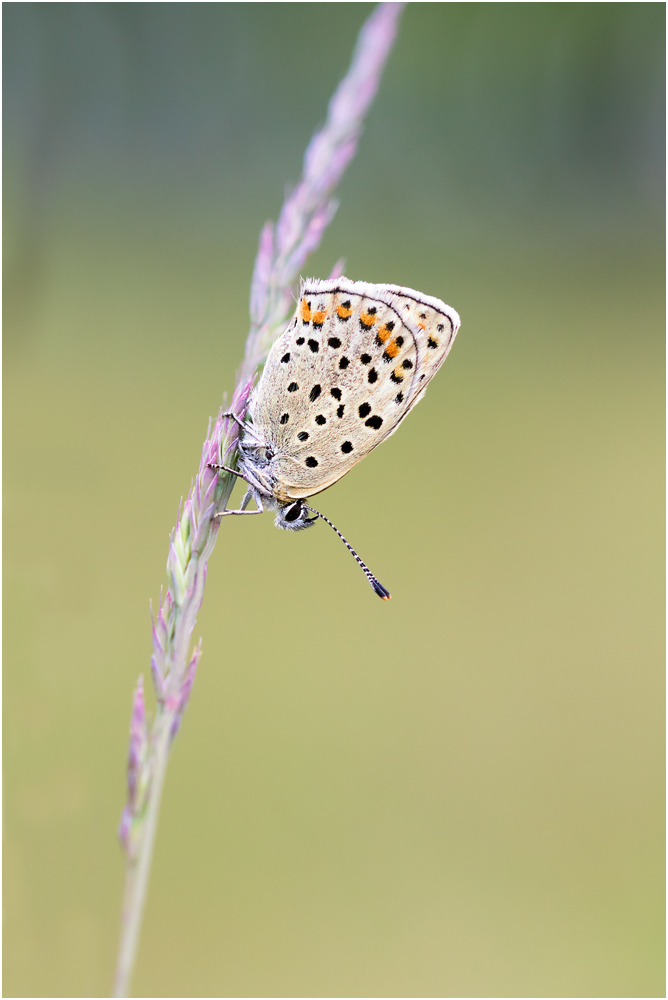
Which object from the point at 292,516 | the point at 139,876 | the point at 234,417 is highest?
the point at 234,417

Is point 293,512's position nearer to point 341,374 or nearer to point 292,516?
point 292,516

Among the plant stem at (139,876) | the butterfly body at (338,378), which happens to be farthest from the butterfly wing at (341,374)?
the plant stem at (139,876)

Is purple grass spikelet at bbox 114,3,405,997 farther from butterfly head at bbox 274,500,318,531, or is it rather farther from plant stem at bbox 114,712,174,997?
butterfly head at bbox 274,500,318,531

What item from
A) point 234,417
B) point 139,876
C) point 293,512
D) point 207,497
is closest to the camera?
point 139,876

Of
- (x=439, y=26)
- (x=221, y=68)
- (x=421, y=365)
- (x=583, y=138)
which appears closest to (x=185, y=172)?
(x=221, y=68)

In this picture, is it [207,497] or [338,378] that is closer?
[207,497]

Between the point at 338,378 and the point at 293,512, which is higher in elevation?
the point at 338,378

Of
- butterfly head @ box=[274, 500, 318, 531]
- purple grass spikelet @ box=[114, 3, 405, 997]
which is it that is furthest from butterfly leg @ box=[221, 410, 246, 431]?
butterfly head @ box=[274, 500, 318, 531]

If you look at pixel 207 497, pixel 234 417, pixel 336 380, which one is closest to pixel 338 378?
pixel 336 380

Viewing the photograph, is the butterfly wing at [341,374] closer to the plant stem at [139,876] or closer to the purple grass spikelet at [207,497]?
the purple grass spikelet at [207,497]
